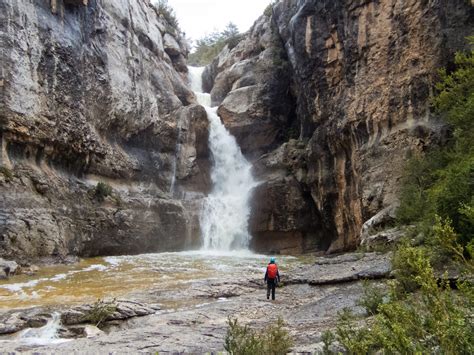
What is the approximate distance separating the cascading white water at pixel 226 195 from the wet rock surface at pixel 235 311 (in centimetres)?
1371

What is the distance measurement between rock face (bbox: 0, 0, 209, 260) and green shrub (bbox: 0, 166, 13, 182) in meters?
0.05

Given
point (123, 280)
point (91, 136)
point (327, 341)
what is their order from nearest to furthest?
point (327, 341), point (123, 280), point (91, 136)

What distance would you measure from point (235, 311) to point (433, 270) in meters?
4.99

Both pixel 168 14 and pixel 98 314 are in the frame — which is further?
pixel 168 14

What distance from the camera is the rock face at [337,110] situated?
18781 mm

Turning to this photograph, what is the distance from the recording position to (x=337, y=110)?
23.2 metres

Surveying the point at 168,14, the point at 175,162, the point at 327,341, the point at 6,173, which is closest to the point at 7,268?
the point at 6,173

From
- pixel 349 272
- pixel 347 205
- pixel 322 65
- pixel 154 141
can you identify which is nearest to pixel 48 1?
pixel 154 141

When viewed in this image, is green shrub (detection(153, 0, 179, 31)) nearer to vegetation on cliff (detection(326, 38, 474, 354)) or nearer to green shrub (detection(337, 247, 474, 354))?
vegetation on cliff (detection(326, 38, 474, 354))

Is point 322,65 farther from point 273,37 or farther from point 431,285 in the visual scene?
point 431,285

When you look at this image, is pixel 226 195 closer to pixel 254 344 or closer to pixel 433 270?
pixel 433 270

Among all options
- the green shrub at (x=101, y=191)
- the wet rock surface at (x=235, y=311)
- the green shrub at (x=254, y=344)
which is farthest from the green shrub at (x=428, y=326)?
the green shrub at (x=101, y=191)

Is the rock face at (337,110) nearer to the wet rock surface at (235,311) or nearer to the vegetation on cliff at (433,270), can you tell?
the vegetation on cliff at (433,270)

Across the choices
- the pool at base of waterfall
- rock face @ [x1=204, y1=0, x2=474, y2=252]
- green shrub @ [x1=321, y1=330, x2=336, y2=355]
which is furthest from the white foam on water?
green shrub @ [x1=321, y1=330, x2=336, y2=355]
